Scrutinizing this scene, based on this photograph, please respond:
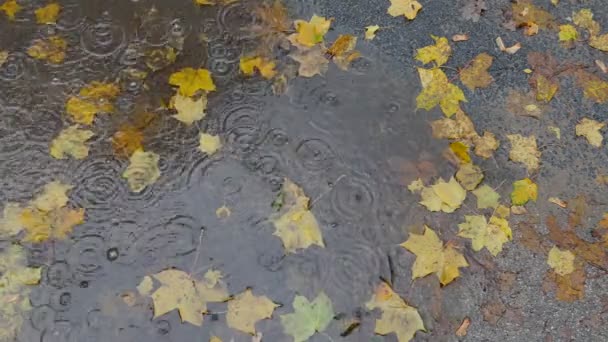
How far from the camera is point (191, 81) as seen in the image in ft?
8.93

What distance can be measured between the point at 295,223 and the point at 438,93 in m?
0.89

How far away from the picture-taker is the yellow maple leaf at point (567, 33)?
9.91 feet

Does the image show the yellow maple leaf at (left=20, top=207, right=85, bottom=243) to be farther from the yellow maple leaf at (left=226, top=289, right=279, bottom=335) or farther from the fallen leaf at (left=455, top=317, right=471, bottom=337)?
the fallen leaf at (left=455, top=317, right=471, bottom=337)

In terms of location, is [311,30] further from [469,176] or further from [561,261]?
[561,261]

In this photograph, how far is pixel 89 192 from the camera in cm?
244

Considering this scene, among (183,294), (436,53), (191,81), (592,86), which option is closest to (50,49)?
(191,81)

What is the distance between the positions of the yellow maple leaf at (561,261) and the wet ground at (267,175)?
1.8 inches

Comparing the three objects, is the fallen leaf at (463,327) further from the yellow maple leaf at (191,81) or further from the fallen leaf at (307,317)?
the yellow maple leaf at (191,81)

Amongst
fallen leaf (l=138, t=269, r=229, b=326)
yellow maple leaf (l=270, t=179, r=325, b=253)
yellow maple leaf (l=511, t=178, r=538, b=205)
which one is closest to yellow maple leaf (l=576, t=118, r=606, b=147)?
yellow maple leaf (l=511, t=178, r=538, b=205)

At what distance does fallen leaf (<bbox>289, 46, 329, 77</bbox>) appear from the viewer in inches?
110

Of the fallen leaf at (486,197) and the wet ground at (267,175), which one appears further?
the fallen leaf at (486,197)

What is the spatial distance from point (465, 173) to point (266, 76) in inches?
36.7

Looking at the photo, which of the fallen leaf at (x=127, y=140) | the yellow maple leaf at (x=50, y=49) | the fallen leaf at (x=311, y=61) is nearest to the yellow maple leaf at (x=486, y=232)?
the fallen leaf at (x=311, y=61)

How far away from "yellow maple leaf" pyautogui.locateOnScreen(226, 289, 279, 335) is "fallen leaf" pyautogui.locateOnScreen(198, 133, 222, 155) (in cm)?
60
